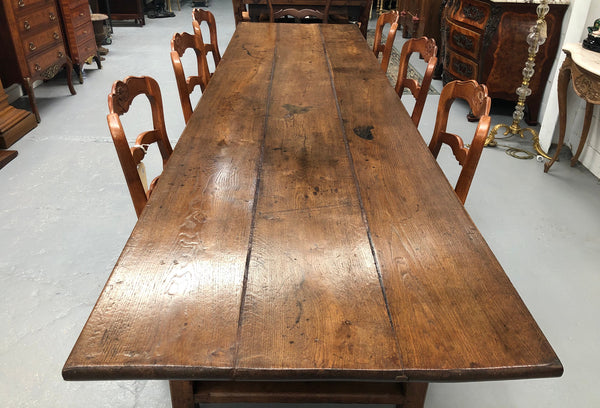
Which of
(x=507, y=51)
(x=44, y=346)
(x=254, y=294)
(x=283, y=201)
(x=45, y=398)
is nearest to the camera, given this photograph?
(x=254, y=294)

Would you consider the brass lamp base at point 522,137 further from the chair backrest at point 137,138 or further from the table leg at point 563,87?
the chair backrest at point 137,138

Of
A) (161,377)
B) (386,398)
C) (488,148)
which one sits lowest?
(488,148)

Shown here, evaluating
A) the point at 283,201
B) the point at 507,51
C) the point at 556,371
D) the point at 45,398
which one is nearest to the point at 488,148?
the point at 507,51

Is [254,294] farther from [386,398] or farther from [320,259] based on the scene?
[386,398]

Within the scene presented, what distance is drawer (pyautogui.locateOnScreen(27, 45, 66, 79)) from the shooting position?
3.44 m

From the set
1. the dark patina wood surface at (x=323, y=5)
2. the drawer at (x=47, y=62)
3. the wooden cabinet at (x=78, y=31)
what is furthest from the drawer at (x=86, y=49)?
the dark patina wood surface at (x=323, y=5)

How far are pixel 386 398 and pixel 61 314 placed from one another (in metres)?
1.31

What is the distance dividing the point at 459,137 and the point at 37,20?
10.8ft

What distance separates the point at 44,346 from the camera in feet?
5.67

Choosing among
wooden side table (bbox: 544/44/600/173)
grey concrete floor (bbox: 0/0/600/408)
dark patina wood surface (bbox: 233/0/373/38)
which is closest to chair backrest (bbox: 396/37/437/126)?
grey concrete floor (bbox: 0/0/600/408)

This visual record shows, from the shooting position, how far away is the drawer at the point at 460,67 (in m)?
3.71

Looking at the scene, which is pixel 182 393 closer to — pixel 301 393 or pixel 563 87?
pixel 301 393

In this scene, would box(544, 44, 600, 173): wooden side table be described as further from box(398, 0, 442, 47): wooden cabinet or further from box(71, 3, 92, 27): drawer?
box(71, 3, 92, 27): drawer

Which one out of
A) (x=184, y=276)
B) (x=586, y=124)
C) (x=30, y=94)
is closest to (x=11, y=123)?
(x=30, y=94)
